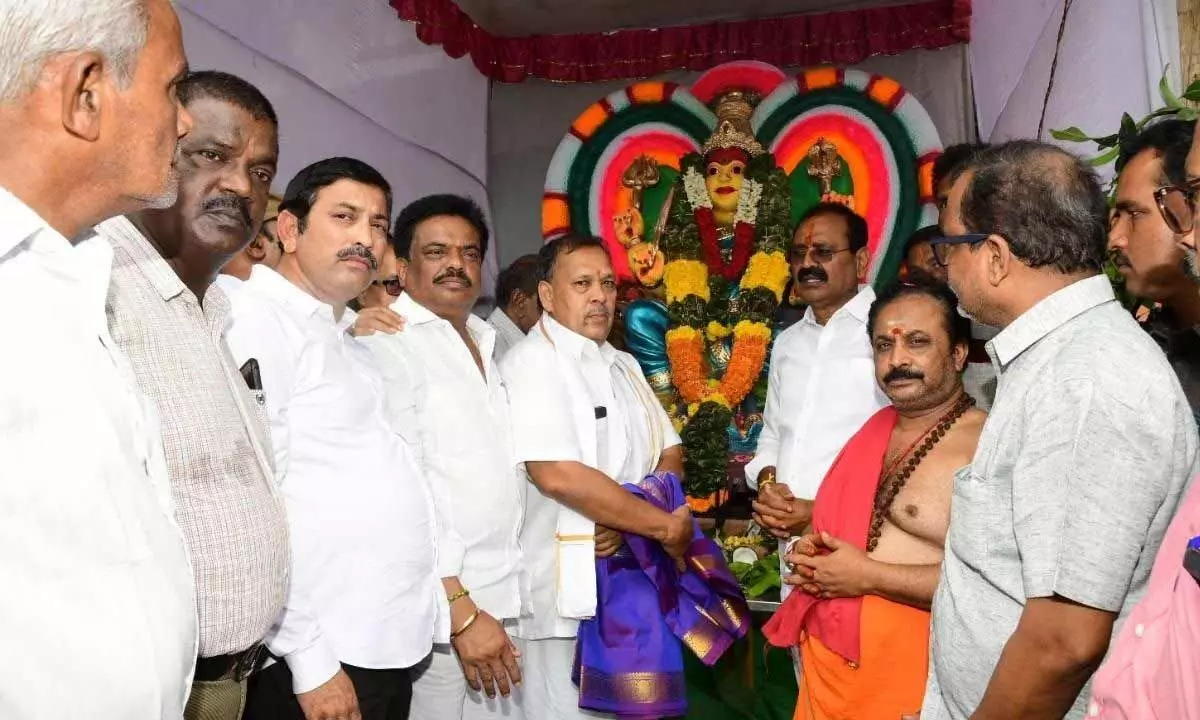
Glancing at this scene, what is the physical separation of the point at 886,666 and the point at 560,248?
164 cm

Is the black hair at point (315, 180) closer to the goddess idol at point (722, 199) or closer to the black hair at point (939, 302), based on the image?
the black hair at point (939, 302)

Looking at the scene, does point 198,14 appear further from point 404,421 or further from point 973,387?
point 973,387

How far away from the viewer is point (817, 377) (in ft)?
11.2

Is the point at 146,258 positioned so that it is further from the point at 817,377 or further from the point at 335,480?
the point at 817,377

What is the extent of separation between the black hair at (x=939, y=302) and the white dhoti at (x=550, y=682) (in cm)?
134

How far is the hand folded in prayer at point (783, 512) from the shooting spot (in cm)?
306

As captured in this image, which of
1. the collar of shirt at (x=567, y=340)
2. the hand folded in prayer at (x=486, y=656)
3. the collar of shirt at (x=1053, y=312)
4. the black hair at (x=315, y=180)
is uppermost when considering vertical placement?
the black hair at (x=315, y=180)

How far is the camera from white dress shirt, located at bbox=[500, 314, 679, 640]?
9.41ft

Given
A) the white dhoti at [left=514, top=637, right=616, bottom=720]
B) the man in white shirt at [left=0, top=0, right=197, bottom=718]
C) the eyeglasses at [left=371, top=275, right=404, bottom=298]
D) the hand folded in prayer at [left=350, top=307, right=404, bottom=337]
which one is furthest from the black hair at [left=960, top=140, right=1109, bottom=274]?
the eyeglasses at [left=371, top=275, right=404, bottom=298]

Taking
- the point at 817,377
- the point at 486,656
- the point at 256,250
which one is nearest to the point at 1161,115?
the point at 817,377

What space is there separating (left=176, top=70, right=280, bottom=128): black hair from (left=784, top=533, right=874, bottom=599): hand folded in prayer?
163 cm

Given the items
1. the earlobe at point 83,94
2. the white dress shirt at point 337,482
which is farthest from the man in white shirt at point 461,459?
the earlobe at point 83,94

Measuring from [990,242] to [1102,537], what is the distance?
0.55 m

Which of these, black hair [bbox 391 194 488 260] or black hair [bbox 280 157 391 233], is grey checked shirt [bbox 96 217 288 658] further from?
black hair [bbox 391 194 488 260]
